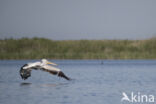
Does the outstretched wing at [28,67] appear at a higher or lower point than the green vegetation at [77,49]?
higher

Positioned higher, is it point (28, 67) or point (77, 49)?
point (28, 67)

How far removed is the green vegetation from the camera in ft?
155

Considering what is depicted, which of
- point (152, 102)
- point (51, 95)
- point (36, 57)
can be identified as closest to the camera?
point (152, 102)

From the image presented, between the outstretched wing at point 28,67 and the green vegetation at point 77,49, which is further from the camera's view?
the green vegetation at point 77,49

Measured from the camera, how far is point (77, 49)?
51.4 metres

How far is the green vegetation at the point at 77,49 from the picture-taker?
47.2m

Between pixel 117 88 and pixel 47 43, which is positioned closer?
pixel 117 88

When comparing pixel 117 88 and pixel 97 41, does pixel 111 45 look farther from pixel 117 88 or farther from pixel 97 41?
pixel 117 88

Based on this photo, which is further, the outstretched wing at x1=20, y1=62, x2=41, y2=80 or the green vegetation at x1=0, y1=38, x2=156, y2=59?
the green vegetation at x1=0, y1=38, x2=156, y2=59

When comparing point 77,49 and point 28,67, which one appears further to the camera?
point 77,49

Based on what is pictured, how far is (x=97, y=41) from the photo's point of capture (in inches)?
2114

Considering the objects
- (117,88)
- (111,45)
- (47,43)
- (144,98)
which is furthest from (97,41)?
(144,98)

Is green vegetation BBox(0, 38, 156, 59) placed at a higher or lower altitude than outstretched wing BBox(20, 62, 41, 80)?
lower

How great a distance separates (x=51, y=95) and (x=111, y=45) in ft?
124
